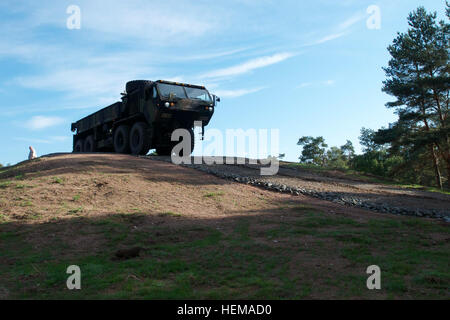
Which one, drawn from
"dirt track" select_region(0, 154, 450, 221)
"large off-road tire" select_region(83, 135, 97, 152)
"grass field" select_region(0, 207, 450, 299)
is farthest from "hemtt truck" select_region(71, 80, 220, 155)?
"grass field" select_region(0, 207, 450, 299)

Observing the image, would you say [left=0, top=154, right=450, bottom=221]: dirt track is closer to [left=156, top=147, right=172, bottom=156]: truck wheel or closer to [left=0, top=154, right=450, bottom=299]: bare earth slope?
[left=0, top=154, right=450, bottom=299]: bare earth slope

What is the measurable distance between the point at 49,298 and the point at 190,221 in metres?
3.58

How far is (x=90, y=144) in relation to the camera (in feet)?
79.0

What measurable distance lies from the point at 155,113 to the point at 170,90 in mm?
Answer: 1246

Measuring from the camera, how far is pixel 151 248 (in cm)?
609

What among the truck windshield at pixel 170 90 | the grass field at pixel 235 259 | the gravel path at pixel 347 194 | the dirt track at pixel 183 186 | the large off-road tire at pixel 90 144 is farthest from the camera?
the large off-road tire at pixel 90 144

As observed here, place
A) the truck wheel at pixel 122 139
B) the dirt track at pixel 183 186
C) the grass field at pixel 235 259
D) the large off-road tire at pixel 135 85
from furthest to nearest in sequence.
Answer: the truck wheel at pixel 122 139 → the large off-road tire at pixel 135 85 → the dirt track at pixel 183 186 → the grass field at pixel 235 259

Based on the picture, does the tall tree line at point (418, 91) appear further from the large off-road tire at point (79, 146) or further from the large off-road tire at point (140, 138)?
the large off-road tire at point (79, 146)

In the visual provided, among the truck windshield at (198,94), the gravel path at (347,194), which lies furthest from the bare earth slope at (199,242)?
the truck windshield at (198,94)

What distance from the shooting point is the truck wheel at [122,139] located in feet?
62.7

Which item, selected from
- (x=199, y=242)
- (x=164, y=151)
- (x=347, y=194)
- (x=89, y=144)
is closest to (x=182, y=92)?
(x=164, y=151)

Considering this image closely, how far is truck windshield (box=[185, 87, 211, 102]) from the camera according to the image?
56.7 ft
